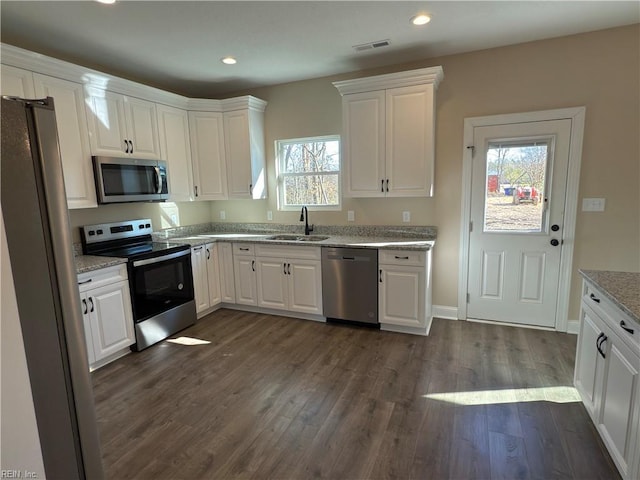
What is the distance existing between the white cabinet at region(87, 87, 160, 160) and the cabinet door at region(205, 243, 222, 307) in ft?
3.75

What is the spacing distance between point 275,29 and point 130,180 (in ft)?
6.25

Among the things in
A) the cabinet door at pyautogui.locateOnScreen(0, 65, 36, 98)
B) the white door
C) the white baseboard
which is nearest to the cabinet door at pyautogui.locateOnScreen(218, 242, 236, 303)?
the cabinet door at pyautogui.locateOnScreen(0, 65, 36, 98)

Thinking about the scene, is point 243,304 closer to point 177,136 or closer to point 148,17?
point 177,136

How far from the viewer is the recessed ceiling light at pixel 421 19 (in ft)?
8.32

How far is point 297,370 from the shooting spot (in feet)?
9.05

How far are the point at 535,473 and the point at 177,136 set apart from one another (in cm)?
416

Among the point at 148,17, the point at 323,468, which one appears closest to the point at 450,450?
the point at 323,468

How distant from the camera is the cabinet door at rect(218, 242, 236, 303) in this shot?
13.2 feet

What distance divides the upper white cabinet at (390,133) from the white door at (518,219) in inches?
22.2

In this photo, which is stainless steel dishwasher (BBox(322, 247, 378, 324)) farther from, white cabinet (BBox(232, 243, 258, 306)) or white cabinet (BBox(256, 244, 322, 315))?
white cabinet (BBox(232, 243, 258, 306))

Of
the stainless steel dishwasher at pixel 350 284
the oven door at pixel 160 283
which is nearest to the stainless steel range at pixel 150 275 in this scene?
the oven door at pixel 160 283

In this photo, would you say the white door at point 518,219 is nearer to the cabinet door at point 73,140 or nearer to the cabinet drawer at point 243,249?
the cabinet drawer at point 243,249

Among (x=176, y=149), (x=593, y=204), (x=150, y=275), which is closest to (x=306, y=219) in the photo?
(x=176, y=149)

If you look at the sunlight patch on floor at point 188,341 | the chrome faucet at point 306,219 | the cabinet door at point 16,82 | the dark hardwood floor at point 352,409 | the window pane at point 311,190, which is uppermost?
the cabinet door at point 16,82
